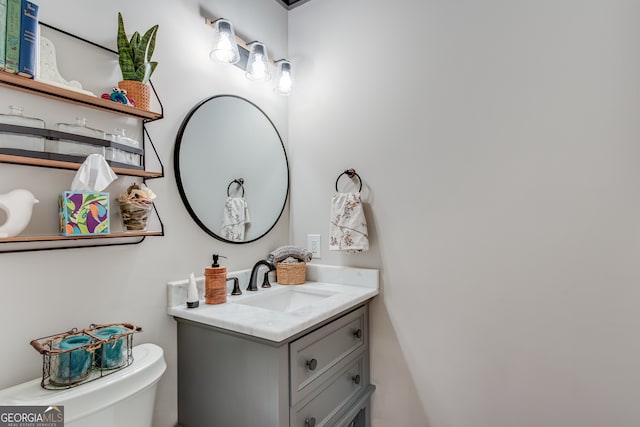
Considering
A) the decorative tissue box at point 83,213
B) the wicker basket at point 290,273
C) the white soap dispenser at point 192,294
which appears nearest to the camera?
the decorative tissue box at point 83,213

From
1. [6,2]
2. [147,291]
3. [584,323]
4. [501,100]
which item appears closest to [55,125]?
[6,2]

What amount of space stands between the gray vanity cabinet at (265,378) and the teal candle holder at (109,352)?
0.99 feet

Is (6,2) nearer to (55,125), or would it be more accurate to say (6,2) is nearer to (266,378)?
(55,125)

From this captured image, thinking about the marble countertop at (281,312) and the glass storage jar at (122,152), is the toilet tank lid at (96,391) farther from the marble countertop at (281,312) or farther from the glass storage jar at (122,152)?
the glass storage jar at (122,152)

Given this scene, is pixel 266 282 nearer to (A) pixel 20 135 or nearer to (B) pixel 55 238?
(B) pixel 55 238

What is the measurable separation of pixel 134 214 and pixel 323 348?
2.68 feet

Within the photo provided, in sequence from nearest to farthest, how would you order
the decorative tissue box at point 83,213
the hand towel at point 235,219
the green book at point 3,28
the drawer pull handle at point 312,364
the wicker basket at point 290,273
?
the green book at point 3,28 → the decorative tissue box at point 83,213 → the drawer pull handle at point 312,364 → the hand towel at point 235,219 → the wicker basket at point 290,273

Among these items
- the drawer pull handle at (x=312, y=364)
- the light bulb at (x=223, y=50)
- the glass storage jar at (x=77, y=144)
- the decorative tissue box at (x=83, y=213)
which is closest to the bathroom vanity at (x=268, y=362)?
the drawer pull handle at (x=312, y=364)

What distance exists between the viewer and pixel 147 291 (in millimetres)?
1216

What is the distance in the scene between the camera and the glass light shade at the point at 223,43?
144cm

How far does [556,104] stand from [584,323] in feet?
2.65

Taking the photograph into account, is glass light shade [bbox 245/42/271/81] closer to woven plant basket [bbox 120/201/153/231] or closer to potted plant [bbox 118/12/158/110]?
potted plant [bbox 118/12/158/110]

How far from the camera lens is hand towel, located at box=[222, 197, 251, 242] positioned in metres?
1.54
